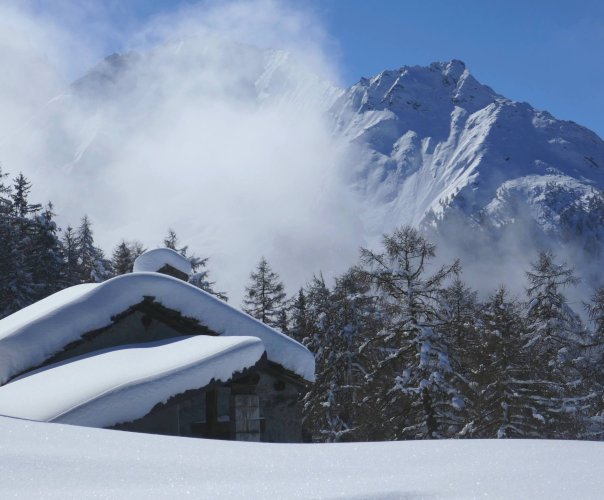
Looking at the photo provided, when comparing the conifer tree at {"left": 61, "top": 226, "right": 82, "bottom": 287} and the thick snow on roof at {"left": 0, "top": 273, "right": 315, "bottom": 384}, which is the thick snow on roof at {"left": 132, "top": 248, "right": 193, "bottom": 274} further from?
the conifer tree at {"left": 61, "top": 226, "right": 82, "bottom": 287}

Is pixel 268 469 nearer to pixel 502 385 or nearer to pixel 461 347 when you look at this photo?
pixel 502 385

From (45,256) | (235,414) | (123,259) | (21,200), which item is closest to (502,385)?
(235,414)

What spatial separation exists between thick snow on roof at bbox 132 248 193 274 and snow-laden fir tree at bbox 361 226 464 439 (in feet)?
20.2

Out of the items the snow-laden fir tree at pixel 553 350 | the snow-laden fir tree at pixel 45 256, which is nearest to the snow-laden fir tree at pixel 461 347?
the snow-laden fir tree at pixel 553 350

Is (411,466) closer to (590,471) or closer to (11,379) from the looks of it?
(590,471)

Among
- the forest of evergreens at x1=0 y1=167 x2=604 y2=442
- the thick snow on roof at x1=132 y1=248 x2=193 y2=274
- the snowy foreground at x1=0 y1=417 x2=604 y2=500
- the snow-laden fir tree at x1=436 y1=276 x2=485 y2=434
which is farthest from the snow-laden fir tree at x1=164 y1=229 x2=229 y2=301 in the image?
the snowy foreground at x1=0 y1=417 x2=604 y2=500

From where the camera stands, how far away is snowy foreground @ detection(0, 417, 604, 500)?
2547mm

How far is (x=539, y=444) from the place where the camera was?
4.04 meters

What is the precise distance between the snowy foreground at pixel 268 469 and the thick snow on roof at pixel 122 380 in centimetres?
372

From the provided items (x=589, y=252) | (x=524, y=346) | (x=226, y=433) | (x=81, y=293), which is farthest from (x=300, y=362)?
(x=589, y=252)

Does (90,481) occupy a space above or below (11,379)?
below

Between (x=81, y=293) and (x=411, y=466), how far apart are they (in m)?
9.46

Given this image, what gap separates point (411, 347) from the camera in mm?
18875

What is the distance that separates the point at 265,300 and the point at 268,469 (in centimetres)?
3388
